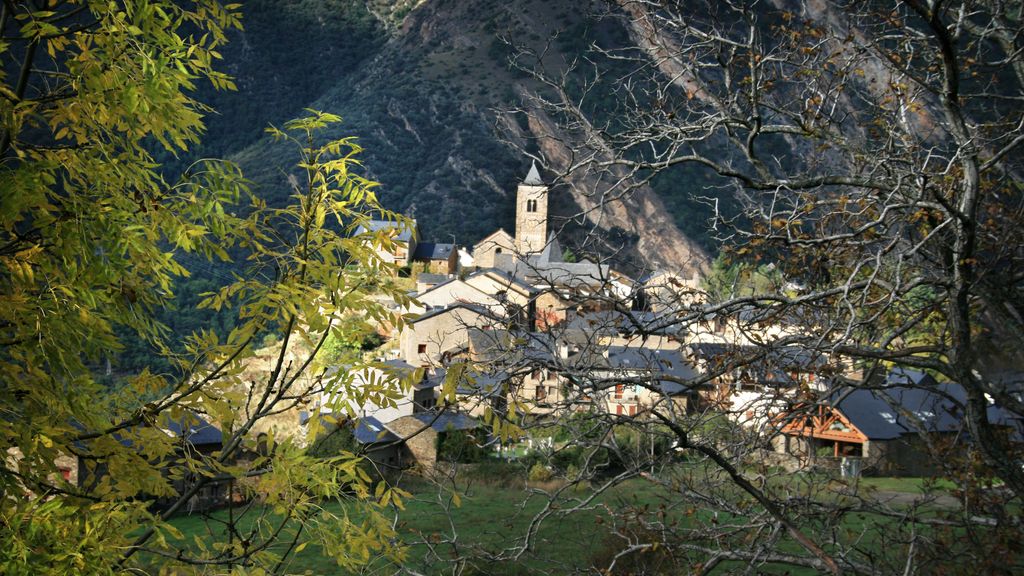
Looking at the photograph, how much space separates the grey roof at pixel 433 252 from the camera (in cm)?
6962

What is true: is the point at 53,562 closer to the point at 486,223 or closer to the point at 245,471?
the point at 245,471

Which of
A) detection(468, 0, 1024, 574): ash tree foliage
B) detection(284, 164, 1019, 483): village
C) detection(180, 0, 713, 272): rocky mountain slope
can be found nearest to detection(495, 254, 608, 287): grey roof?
detection(284, 164, 1019, 483): village

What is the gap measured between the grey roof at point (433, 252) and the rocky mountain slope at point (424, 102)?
3361 millimetres

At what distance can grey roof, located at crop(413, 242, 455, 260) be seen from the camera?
69.6 metres

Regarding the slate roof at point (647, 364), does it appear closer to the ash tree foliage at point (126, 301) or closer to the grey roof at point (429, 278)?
the ash tree foliage at point (126, 301)

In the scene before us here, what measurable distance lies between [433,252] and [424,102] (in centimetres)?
2729

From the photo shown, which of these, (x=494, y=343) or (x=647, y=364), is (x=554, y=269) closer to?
(x=494, y=343)

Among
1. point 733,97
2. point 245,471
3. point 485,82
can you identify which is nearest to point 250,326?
point 245,471

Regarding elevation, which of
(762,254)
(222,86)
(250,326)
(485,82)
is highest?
(485,82)

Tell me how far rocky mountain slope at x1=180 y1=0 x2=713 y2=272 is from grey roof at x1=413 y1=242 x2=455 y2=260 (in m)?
3.36

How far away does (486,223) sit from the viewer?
82.7m

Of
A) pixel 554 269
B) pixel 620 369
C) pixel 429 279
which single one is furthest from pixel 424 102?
pixel 620 369

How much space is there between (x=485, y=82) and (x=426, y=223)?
25.8m

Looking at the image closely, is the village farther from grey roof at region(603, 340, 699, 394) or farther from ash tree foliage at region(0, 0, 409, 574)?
ash tree foliage at region(0, 0, 409, 574)
